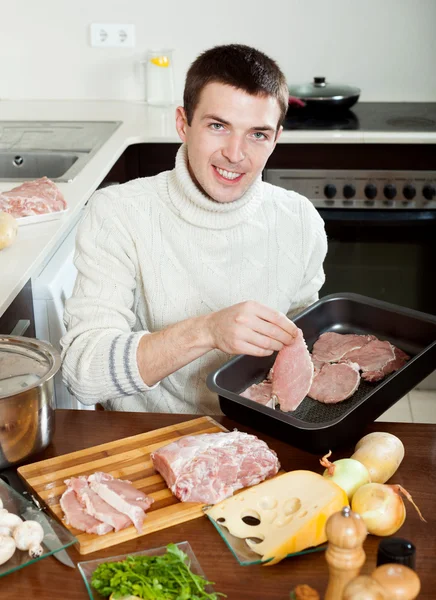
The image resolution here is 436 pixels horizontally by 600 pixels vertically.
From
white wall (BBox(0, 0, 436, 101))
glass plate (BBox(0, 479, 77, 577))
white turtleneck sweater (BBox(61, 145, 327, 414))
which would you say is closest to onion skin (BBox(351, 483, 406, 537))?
glass plate (BBox(0, 479, 77, 577))

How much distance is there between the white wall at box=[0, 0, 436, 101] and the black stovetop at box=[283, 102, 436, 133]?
0.13 m

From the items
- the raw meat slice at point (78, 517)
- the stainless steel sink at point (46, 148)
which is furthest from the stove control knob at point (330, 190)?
the raw meat slice at point (78, 517)

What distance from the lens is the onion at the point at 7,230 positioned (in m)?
2.05

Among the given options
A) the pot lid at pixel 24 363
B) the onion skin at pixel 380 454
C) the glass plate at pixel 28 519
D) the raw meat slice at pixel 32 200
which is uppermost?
the pot lid at pixel 24 363

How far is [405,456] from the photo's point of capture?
136 centimetres

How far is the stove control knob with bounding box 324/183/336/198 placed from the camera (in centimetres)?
316

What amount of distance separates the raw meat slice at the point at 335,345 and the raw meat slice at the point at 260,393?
171 millimetres

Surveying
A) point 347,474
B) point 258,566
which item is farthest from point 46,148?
point 258,566

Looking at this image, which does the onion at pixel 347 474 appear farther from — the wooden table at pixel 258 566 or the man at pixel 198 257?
the man at pixel 198 257

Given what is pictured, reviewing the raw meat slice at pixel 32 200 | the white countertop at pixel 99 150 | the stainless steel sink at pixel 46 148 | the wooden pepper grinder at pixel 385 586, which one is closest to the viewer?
the wooden pepper grinder at pixel 385 586

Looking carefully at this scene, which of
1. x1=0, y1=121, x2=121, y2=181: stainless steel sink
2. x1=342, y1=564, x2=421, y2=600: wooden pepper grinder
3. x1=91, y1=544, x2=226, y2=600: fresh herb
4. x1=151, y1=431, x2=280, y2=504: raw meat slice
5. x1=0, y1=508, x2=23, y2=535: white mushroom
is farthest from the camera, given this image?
x1=0, y1=121, x2=121, y2=181: stainless steel sink

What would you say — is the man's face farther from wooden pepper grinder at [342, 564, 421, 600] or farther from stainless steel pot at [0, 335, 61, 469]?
wooden pepper grinder at [342, 564, 421, 600]

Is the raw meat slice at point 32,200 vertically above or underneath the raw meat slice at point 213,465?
above

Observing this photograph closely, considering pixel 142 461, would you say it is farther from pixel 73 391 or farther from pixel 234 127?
pixel 234 127
